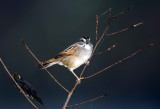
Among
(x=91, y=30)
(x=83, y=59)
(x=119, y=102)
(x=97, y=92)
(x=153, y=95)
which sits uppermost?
(x=91, y=30)

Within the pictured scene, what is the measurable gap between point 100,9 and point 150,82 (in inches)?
54.6

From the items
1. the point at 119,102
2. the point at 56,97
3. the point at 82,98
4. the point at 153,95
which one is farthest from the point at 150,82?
the point at 56,97

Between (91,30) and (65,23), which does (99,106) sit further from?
(65,23)

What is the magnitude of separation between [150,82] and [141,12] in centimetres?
126

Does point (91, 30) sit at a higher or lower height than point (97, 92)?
higher

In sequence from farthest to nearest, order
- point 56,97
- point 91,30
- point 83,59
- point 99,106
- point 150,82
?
1. point 91,30
2. point 150,82
3. point 56,97
4. point 99,106
5. point 83,59

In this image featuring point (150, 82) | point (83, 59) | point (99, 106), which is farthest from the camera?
point (150, 82)

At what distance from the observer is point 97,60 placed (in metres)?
3.67

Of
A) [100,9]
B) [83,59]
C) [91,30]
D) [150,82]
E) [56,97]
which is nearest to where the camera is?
[83,59]

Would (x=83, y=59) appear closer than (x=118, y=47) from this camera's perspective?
Yes

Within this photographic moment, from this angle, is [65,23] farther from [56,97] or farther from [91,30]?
[56,97]

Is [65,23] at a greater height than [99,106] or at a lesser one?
greater

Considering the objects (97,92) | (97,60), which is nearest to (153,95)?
(97,92)

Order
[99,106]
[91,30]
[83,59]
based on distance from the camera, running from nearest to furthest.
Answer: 1. [83,59]
2. [99,106]
3. [91,30]
